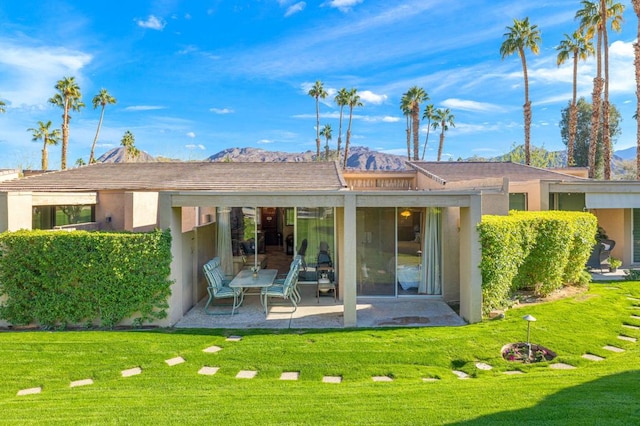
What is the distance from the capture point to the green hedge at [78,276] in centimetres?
828

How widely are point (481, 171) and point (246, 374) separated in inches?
640

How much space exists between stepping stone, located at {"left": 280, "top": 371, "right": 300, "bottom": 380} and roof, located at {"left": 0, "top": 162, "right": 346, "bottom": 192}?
A: 621 centimetres

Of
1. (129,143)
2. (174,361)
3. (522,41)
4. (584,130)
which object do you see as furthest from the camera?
(129,143)

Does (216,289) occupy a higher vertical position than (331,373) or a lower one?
higher

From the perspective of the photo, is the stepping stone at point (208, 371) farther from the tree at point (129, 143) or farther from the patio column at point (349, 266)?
the tree at point (129, 143)

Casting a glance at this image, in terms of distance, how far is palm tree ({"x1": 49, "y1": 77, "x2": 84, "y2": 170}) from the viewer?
3456 centimetres

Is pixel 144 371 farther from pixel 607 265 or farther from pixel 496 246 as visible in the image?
pixel 607 265

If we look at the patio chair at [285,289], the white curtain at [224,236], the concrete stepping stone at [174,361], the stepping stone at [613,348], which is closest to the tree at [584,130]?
the stepping stone at [613,348]

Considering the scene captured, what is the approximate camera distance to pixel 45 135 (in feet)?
144

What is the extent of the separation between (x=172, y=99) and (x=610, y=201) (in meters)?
45.0

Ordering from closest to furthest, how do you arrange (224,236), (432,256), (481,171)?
1. (432,256)
2. (224,236)
3. (481,171)

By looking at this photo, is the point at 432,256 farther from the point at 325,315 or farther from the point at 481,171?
the point at 481,171

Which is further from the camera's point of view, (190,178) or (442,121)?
(442,121)

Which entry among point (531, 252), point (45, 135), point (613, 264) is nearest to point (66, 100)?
point (45, 135)
